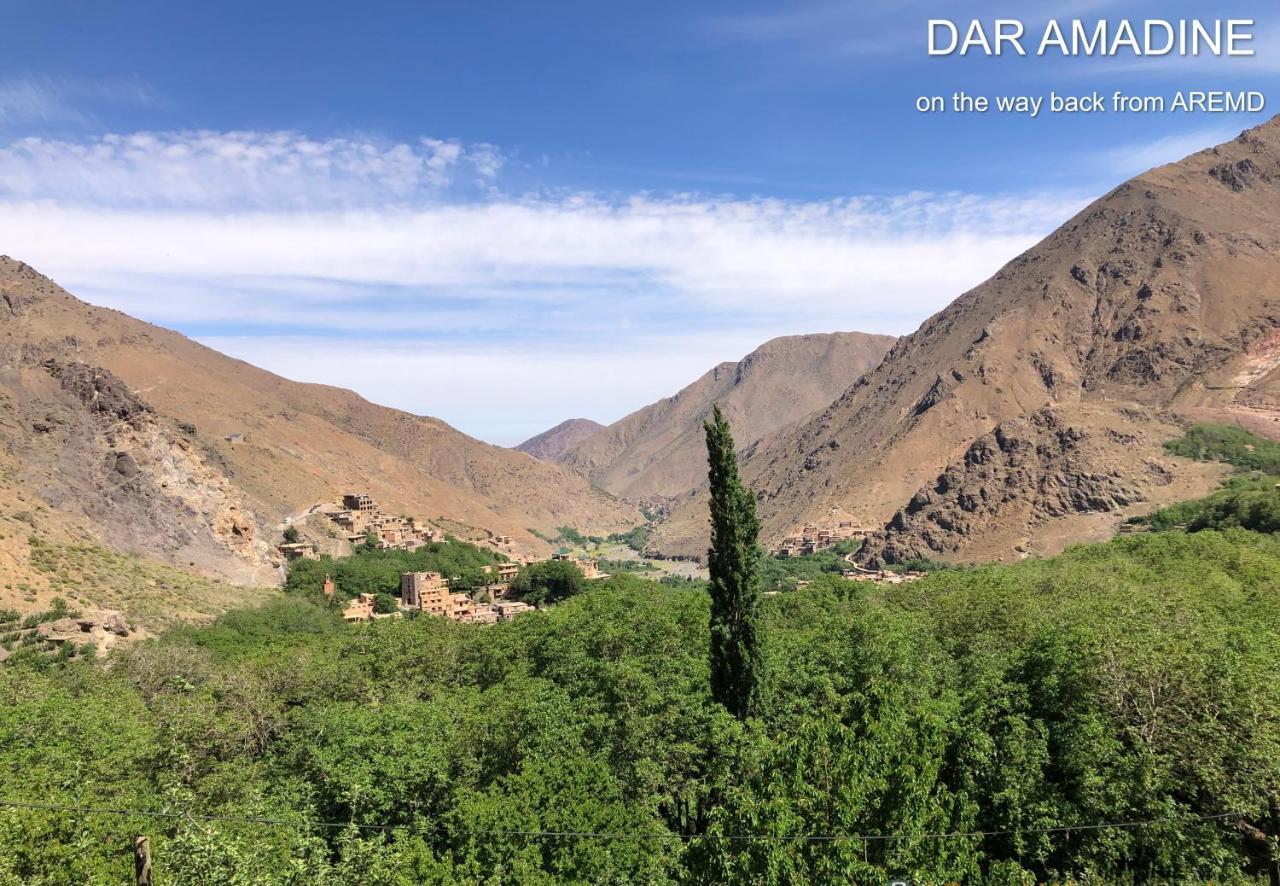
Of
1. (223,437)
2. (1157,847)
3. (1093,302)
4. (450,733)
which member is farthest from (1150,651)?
(1093,302)

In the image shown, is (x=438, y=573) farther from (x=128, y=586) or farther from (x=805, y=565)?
(x=805, y=565)

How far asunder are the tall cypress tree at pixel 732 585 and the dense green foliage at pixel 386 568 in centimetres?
5786

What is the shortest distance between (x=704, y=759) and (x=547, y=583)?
6054cm

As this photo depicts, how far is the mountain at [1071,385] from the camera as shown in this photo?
112375 mm

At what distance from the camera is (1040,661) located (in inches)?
832

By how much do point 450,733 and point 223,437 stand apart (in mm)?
109860

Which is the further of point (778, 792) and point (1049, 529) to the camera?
point (1049, 529)

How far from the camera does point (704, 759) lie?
872 inches

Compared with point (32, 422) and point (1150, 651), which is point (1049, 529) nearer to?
point (1150, 651)

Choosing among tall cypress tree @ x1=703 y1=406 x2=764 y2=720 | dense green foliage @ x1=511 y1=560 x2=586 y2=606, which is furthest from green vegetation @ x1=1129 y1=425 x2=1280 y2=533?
tall cypress tree @ x1=703 y1=406 x2=764 y2=720

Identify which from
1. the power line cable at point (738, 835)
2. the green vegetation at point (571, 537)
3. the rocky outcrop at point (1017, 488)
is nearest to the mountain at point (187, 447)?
the green vegetation at point (571, 537)

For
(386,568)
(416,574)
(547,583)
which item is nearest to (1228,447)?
(547,583)

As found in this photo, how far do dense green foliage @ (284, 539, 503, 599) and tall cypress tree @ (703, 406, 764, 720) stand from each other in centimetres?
5786

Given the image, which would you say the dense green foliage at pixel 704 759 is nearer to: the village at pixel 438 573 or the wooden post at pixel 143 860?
the wooden post at pixel 143 860
